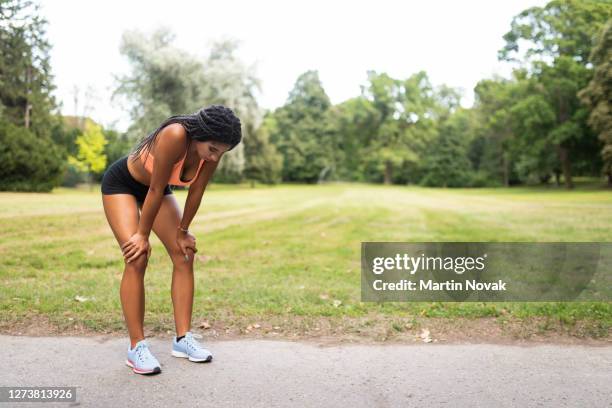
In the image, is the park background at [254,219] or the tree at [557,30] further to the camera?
the tree at [557,30]

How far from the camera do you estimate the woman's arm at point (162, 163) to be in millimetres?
2650

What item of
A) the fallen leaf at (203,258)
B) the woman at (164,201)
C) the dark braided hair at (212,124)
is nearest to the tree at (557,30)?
the fallen leaf at (203,258)

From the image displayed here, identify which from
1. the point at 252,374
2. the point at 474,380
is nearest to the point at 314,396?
the point at 252,374

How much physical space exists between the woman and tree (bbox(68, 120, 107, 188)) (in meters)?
24.2

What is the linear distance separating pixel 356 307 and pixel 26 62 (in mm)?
8266

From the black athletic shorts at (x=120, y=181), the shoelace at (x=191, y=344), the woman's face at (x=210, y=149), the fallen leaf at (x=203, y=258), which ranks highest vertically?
the woman's face at (x=210, y=149)

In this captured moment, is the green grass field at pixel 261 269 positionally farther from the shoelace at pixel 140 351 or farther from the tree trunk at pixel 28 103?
the tree trunk at pixel 28 103

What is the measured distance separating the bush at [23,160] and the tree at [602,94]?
11259mm

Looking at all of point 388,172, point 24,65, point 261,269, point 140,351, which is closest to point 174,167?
point 140,351

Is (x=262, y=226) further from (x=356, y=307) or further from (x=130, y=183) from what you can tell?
(x=130, y=183)

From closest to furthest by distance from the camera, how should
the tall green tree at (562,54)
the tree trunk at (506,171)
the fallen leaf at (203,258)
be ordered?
the fallen leaf at (203,258) → the tall green tree at (562,54) → the tree trunk at (506,171)

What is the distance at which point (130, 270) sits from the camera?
2.87m

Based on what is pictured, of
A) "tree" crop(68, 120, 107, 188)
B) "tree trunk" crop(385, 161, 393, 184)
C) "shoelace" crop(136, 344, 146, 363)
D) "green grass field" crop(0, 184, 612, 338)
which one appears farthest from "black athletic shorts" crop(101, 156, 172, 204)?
"tree trunk" crop(385, 161, 393, 184)

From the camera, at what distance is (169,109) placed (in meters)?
22.2
